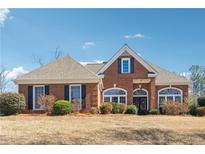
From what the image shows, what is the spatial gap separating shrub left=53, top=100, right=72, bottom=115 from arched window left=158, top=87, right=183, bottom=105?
10140 millimetres

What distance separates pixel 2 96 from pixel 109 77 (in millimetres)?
9262

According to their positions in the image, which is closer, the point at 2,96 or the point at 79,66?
the point at 2,96

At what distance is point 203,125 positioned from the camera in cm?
1836

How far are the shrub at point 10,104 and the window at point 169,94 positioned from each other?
39.4 ft

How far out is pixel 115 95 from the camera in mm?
29516

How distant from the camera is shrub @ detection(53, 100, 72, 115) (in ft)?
73.3

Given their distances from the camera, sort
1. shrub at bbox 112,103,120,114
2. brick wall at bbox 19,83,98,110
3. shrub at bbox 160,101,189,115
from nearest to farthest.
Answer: brick wall at bbox 19,83,98,110 → shrub at bbox 112,103,120,114 → shrub at bbox 160,101,189,115

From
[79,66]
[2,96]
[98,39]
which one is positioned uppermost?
[98,39]

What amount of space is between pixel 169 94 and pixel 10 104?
43.9ft

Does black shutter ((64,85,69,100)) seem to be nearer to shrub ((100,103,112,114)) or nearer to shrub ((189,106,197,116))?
shrub ((100,103,112,114))

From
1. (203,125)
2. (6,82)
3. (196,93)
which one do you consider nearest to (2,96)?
(203,125)

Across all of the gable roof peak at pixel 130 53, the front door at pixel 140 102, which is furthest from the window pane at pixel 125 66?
the front door at pixel 140 102

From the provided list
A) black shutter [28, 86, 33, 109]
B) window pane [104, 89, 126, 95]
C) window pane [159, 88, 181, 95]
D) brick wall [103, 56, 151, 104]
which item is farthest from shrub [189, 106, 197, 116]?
black shutter [28, 86, 33, 109]
